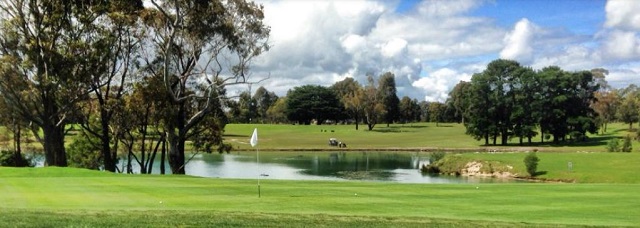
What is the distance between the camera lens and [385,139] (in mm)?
123438

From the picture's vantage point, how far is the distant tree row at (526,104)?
98.3 meters

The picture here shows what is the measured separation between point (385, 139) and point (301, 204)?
108 meters

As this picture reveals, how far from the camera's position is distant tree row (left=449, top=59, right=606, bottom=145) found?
98312 millimetres

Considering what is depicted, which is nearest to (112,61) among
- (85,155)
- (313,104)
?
(85,155)

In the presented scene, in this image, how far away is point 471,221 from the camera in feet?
46.8

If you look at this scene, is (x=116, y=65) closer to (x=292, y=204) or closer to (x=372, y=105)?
(x=292, y=204)

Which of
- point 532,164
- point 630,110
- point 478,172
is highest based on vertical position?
point 630,110

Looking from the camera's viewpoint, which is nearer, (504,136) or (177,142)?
(177,142)

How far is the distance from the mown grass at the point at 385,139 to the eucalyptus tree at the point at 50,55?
2464 inches

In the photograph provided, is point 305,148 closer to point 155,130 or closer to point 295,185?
point 155,130

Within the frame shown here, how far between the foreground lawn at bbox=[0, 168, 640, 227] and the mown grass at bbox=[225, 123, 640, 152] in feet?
234

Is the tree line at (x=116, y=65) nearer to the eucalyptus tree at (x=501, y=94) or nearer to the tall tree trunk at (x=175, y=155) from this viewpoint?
the tall tree trunk at (x=175, y=155)

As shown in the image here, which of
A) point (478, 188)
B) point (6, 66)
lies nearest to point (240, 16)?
point (6, 66)

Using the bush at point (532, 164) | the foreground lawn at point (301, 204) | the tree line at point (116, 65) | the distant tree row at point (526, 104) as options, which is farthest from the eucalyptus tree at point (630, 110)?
the foreground lawn at point (301, 204)
